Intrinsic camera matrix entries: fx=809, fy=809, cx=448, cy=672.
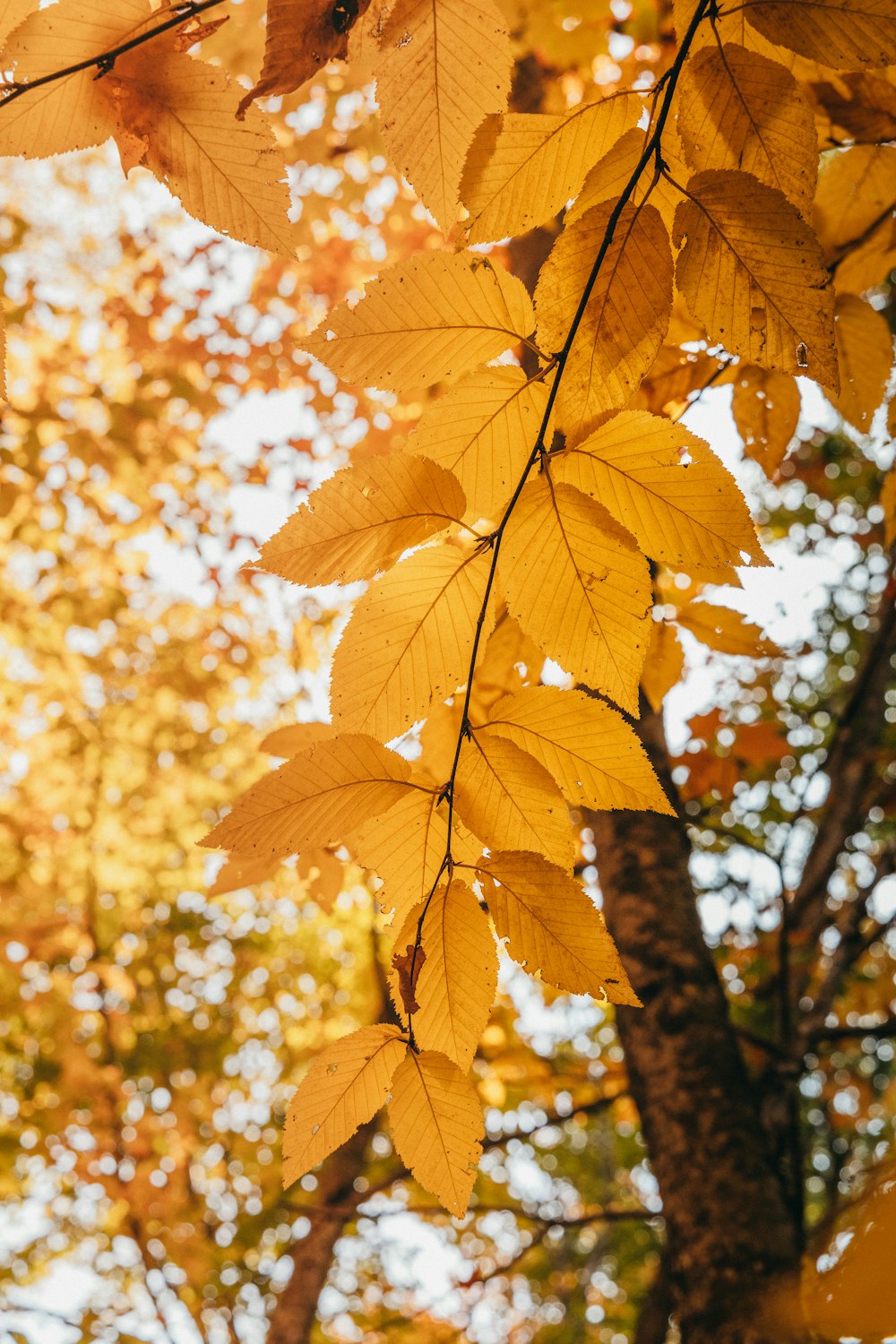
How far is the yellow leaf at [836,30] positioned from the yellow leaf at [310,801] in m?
0.59

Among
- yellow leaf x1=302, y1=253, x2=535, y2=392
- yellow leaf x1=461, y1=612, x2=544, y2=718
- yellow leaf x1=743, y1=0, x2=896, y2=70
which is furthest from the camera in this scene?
yellow leaf x1=461, y1=612, x2=544, y2=718

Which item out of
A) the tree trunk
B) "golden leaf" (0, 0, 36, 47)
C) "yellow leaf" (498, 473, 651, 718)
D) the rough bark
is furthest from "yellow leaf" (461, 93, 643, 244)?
the rough bark

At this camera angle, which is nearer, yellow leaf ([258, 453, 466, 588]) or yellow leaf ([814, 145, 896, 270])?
yellow leaf ([258, 453, 466, 588])

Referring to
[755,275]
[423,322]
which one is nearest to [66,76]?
[423,322]

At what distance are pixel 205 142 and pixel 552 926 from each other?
0.67 metres

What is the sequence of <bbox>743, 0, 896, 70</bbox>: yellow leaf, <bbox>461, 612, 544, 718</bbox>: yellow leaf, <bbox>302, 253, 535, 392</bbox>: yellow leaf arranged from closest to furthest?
<bbox>743, 0, 896, 70</bbox>: yellow leaf < <bbox>302, 253, 535, 392</bbox>: yellow leaf < <bbox>461, 612, 544, 718</bbox>: yellow leaf

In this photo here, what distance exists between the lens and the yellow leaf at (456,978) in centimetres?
63

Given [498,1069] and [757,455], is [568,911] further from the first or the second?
[498,1069]

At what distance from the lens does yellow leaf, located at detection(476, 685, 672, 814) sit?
25.9 inches

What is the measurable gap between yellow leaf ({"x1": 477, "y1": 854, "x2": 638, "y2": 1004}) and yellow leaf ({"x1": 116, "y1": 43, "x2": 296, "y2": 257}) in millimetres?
536

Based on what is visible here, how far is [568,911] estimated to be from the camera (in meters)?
0.61

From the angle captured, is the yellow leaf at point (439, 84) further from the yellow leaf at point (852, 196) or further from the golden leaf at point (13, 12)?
the yellow leaf at point (852, 196)

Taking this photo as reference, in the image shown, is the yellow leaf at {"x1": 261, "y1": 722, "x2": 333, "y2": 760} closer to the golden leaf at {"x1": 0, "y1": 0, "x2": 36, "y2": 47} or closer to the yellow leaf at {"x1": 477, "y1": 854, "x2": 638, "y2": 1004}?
the yellow leaf at {"x1": 477, "y1": 854, "x2": 638, "y2": 1004}

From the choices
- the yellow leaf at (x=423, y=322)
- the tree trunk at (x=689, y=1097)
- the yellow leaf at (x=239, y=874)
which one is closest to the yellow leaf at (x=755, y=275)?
the yellow leaf at (x=423, y=322)
